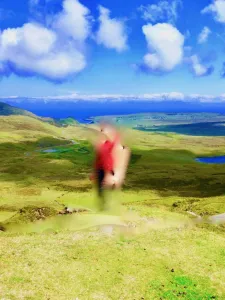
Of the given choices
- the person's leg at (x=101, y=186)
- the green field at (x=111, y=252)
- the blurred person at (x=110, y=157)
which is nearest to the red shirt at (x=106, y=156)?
the blurred person at (x=110, y=157)

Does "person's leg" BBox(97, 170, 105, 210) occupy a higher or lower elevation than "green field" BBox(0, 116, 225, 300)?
higher

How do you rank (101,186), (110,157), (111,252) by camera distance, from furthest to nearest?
(111,252), (101,186), (110,157)

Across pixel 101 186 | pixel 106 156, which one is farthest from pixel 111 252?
pixel 106 156

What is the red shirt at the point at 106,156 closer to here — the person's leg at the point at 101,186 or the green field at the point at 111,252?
the person's leg at the point at 101,186

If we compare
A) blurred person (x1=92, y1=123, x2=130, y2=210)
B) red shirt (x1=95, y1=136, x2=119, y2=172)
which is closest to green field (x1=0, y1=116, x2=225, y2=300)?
blurred person (x1=92, y1=123, x2=130, y2=210)

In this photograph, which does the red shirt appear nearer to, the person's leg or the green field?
the person's leg

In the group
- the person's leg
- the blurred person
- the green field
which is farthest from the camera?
the green field

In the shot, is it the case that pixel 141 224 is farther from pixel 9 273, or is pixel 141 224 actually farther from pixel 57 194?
pixel 57 194

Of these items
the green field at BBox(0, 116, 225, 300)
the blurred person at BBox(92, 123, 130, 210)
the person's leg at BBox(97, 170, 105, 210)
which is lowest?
the green field at BBox(0, 116, 225, 300)

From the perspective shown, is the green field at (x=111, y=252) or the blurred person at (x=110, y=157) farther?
the green field at (x=111, y=252)

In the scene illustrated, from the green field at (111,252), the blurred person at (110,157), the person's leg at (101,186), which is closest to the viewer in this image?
the blurred person at (110,157)

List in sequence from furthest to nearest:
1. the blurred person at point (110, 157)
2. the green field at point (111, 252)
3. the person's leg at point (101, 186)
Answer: the green field at point (111, 252) → the person's leg at point (101, 186) → the blurred person at point (110, 157)

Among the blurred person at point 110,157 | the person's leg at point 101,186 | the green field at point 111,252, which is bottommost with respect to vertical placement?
the green field at point 111,252

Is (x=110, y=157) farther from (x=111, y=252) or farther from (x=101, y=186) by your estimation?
(x=111, y=252)
